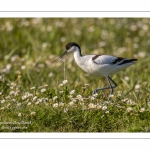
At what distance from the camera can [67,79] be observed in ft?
30.1

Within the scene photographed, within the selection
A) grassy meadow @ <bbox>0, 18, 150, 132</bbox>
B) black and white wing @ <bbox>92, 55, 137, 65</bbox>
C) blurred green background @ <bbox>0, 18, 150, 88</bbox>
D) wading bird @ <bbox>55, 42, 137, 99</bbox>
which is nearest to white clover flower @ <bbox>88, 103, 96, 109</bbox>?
grassy meadow @ <bbox>0, 18, 150, 132</bbox>

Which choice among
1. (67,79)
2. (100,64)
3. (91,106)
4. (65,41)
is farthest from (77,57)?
(65,41)

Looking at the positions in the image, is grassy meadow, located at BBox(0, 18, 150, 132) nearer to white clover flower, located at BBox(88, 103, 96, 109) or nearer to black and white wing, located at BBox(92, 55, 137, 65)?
white clover flower, located at BBox(88, 103, 96, 109)

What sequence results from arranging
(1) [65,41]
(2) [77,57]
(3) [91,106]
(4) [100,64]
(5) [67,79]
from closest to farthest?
(3) [91,106] < (4) [100,64] < (2) [77,57] < (5) [67,79] < (1) [65,41]

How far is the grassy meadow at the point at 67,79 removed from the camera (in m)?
7.28

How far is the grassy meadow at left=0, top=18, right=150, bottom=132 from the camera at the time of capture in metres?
7.28

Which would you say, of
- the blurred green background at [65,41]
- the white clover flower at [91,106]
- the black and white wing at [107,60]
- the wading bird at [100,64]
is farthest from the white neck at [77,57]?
the blurred green background at [65,41]

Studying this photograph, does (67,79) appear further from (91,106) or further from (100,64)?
(91,106)

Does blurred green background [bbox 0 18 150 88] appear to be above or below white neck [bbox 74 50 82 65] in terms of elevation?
above

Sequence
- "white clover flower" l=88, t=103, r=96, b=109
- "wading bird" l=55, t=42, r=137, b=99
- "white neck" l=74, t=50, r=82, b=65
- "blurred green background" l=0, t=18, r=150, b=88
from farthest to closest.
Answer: "blurred green background" l=0, t=18, r=150, b=88
"white neck" l=74, t=50, r=82, b=65
"wading bird" l=55, t=42, r=137, b=99
"white clover flower" l=88, t=103, r=96, b=109

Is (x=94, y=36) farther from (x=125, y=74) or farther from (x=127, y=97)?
(x=127, y=97)

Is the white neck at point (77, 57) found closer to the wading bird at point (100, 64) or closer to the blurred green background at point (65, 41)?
the wading bird at point (100, 64)

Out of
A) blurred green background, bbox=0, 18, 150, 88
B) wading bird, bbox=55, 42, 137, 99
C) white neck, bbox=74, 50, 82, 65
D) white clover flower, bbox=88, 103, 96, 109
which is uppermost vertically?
blurred green background, bbox=0, 18, 150, 88
